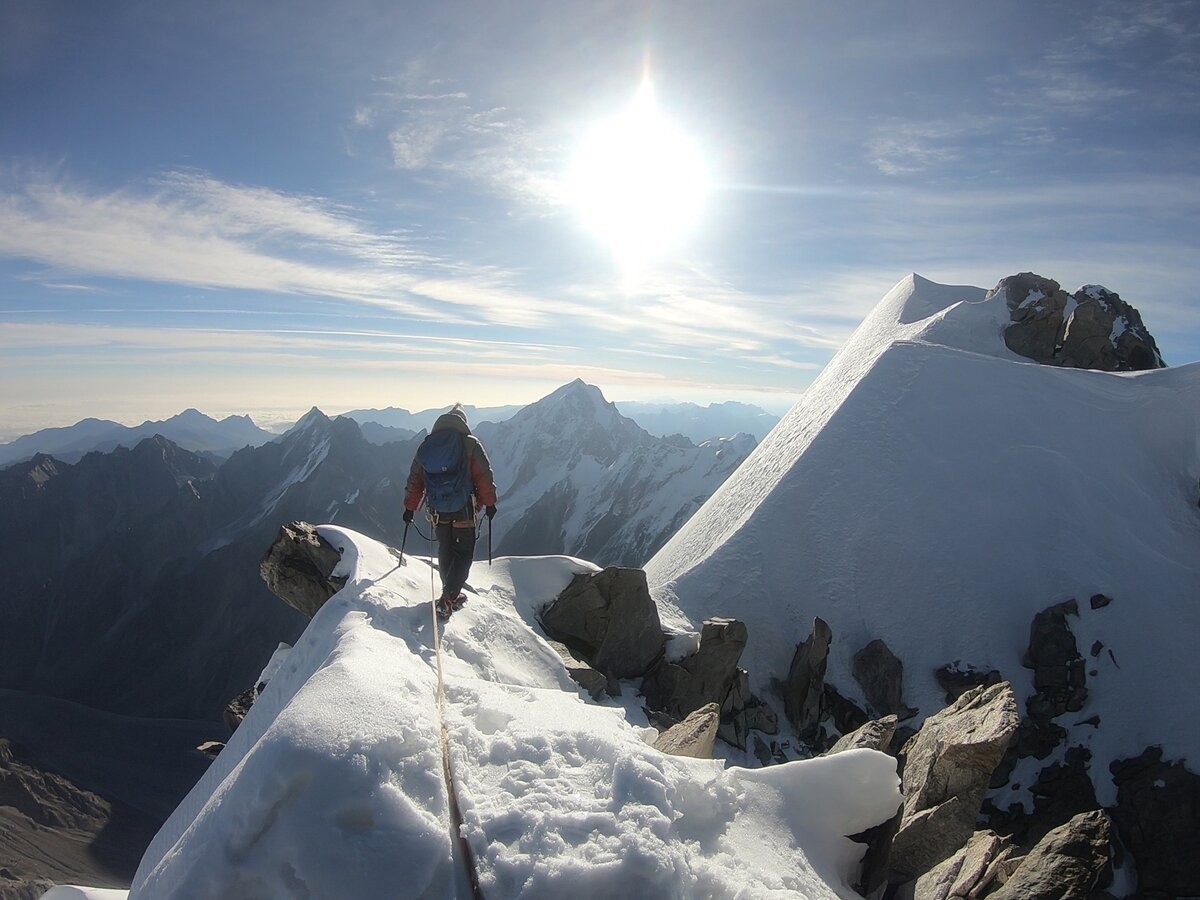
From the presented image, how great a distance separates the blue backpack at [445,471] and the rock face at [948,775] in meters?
9.29

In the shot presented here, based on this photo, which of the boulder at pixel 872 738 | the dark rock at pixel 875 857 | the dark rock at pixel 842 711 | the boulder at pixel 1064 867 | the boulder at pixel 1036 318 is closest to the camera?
the boulder at pixel 1064 867

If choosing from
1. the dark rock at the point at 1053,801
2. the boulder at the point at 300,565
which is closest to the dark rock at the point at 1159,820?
the dark rock at the point at 1053,801

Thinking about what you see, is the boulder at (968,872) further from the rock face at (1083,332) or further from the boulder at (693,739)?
the rock face at (1083,332)

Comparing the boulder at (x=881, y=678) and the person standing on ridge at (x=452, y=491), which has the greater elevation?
the person standing on ridge at (x=452, y=491)

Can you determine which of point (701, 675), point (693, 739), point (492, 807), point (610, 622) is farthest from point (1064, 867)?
point (610, 622)

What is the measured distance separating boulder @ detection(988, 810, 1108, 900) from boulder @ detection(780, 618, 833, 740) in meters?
15.8

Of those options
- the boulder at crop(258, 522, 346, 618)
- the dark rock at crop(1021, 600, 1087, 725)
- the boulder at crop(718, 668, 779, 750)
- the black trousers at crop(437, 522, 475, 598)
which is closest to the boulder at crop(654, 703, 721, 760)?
the black trousers at crop(437, 522, 475, 598)

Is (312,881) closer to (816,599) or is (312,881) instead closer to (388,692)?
(388,692)

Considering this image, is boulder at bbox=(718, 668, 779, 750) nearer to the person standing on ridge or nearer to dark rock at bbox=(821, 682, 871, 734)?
dark rock at bbox=(821, 682, 871, 734)

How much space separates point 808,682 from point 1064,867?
18.1 metres

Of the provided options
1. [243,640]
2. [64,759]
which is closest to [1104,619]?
[64,759]

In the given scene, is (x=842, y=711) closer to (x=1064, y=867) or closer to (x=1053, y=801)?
(x=1053, y=801)

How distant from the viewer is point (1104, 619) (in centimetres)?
2638

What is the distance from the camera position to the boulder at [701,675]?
1742 centimetres
